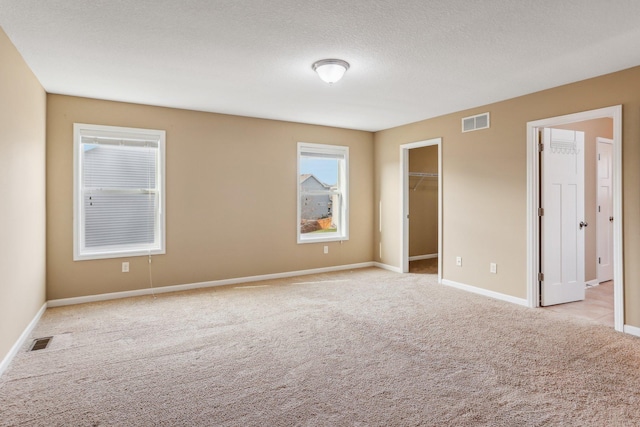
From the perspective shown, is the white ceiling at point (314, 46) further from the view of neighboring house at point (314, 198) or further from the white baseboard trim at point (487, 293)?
the white baseboard trim at point (487, 293)

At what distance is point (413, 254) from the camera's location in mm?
7609

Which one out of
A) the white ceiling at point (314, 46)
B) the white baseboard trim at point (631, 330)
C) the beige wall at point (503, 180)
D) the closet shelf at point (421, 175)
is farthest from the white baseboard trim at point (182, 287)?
the white baseboard trim at point (631, 330)

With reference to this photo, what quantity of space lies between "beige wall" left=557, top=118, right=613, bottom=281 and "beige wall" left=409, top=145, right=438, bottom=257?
2805mm

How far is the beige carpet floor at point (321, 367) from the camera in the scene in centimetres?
217

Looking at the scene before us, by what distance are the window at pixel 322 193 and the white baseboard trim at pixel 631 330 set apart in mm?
3933

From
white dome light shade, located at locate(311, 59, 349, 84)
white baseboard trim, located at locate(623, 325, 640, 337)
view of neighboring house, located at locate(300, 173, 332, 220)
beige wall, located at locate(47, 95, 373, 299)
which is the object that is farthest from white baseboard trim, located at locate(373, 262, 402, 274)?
white dome light shade, located at locate(311, 59, 349, 84)

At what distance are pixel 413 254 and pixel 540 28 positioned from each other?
17.8ft

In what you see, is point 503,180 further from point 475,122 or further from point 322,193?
point 322,193

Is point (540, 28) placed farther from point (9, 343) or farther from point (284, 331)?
point (9, 343)

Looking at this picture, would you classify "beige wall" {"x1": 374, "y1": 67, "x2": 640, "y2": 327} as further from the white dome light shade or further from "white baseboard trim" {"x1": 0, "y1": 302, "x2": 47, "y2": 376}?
"white baseboard trim" {"x1": 0, "y1": 302, "x2": 47, "y2": 376}

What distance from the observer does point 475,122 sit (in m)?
4.87

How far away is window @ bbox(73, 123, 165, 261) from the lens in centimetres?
451

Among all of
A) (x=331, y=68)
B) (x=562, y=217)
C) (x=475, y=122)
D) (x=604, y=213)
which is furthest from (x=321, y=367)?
(x=604, y=213)

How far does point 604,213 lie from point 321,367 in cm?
506
